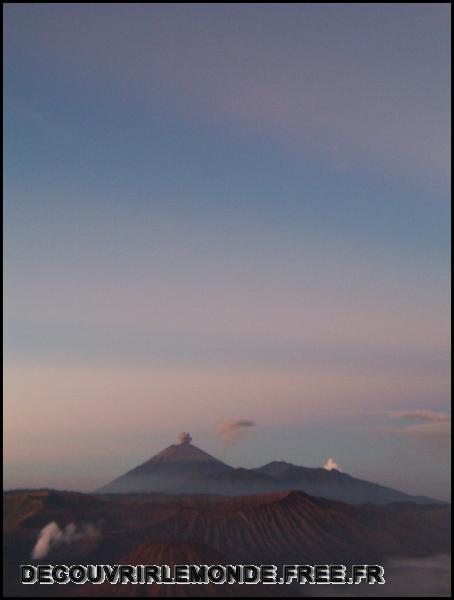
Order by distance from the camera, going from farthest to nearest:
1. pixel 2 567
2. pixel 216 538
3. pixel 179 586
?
pixel 216 538 < pixel 2 567 < pixel 179 586

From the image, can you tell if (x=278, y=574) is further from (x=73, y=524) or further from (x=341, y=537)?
(x=73, y=524)

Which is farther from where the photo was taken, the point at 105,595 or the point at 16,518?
the point at 16,518

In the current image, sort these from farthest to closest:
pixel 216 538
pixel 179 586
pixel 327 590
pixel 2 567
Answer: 1. pixel 216 538
2. pixel 2 567
3. pixel 327 590
4. pixel 179 586

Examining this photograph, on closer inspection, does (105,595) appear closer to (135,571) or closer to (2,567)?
(135,571)

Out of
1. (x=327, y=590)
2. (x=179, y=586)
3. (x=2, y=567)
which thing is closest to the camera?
(x=179, y=586)

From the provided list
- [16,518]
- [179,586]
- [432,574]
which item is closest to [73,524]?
[16,518]

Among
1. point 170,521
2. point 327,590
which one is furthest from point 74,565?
point 327,590

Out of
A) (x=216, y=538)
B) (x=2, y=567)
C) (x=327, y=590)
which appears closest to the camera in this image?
(x=327, y=590)
